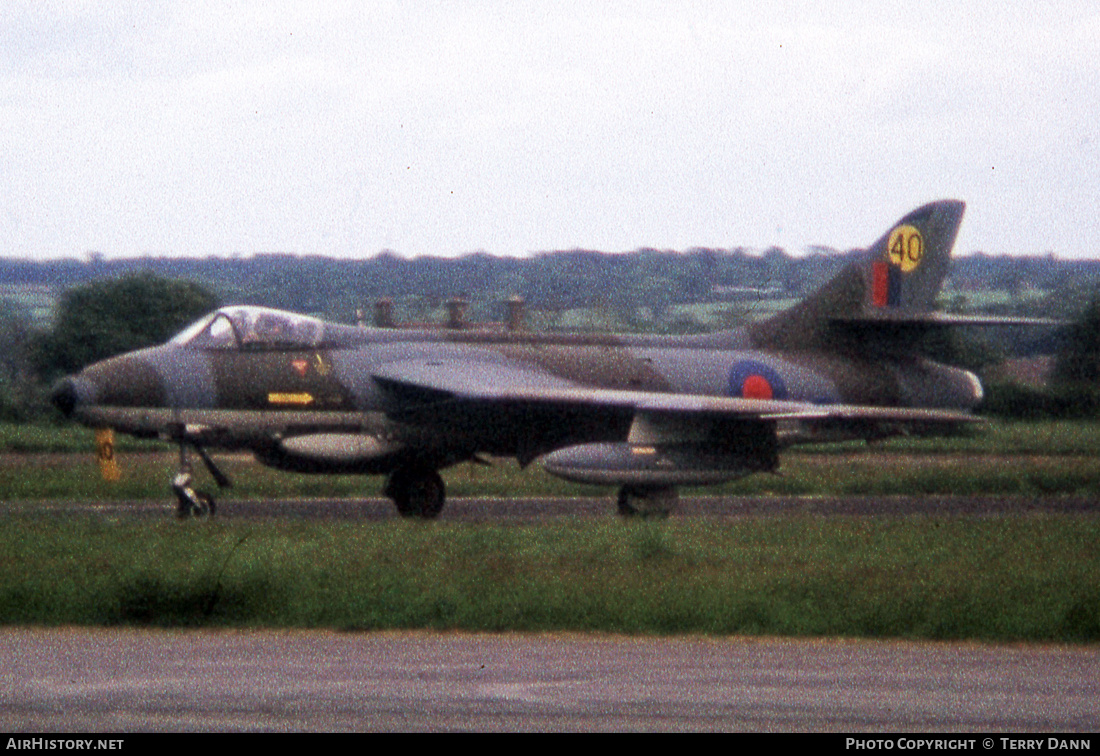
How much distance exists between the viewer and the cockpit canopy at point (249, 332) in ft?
64.5

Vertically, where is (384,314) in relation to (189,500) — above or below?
above

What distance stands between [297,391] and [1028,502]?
10.3 metres

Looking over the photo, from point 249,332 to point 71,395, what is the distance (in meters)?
2.35

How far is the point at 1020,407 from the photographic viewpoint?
27.6 metres

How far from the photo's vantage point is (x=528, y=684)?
8461 millimetres

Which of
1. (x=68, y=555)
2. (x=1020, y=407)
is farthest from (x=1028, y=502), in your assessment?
(x=68, y=555)

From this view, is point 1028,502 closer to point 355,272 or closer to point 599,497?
point 599,497

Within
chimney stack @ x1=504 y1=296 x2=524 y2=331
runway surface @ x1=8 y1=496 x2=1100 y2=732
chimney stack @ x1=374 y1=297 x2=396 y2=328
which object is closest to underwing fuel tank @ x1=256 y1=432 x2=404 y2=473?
chimney stack @ x1=374 y1=297 x2=396 y2=328

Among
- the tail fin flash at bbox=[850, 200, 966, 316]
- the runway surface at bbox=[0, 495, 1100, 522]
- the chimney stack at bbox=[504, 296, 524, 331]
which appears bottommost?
the runway surface at bbox=[0, 495, 1100, 522]

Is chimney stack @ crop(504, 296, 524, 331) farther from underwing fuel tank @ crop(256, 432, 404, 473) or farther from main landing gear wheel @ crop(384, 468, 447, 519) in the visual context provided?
underwing fuel tank @ crop(256, 432, 404, 473)

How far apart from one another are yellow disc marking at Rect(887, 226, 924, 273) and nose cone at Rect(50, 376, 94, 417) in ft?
37.6

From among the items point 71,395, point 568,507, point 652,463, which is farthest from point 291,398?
point 652,463

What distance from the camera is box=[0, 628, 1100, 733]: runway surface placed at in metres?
7.46

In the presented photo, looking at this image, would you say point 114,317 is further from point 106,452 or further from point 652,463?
point 652,463
